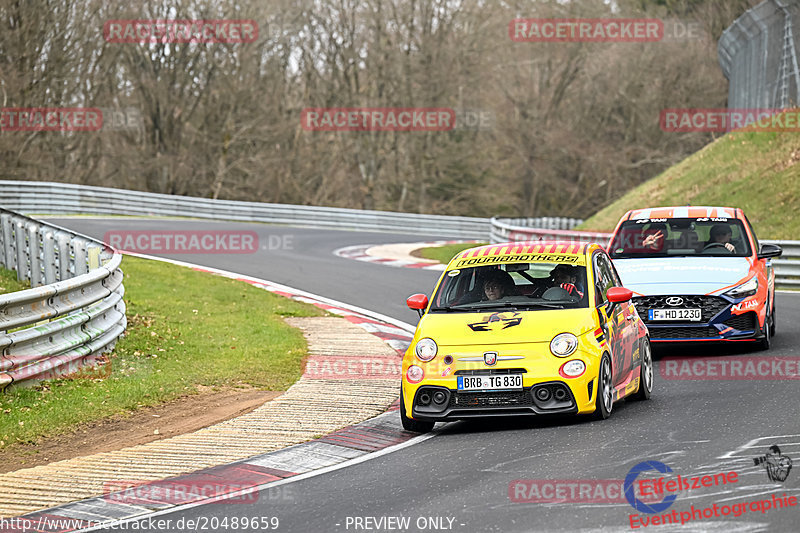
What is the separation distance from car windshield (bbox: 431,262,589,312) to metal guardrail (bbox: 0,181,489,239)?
27772 millimetres

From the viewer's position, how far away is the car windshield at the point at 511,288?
9469mm

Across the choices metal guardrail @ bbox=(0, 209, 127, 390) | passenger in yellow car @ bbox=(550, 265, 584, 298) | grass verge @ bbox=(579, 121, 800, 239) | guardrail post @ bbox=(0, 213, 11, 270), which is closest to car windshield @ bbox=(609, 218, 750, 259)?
passenger in yellow car @ bbox=(550, 265, 584, 298)

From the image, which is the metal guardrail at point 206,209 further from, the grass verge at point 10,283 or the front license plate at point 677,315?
the front license plate at point 677,315

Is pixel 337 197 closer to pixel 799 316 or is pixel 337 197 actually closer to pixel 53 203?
pixel 53 203

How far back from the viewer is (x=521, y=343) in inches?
344

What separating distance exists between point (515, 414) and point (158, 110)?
43270 mm

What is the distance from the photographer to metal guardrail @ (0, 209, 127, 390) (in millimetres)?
9930

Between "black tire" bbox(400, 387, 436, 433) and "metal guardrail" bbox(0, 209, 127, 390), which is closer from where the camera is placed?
"black tire" bbox(400, 387, 436, 433)

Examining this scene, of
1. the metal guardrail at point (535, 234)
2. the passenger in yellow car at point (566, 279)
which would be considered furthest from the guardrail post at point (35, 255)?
the metal guardrail at point (535, 234)

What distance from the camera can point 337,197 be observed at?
54500mm

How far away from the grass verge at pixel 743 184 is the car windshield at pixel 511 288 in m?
16.8

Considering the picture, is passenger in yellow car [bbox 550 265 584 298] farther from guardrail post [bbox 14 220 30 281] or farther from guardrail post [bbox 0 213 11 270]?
guardrail post [bbox 0 213 11 270]

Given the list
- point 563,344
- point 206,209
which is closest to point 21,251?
point 563,344

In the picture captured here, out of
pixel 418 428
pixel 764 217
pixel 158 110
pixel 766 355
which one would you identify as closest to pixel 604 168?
pixel 158 110
